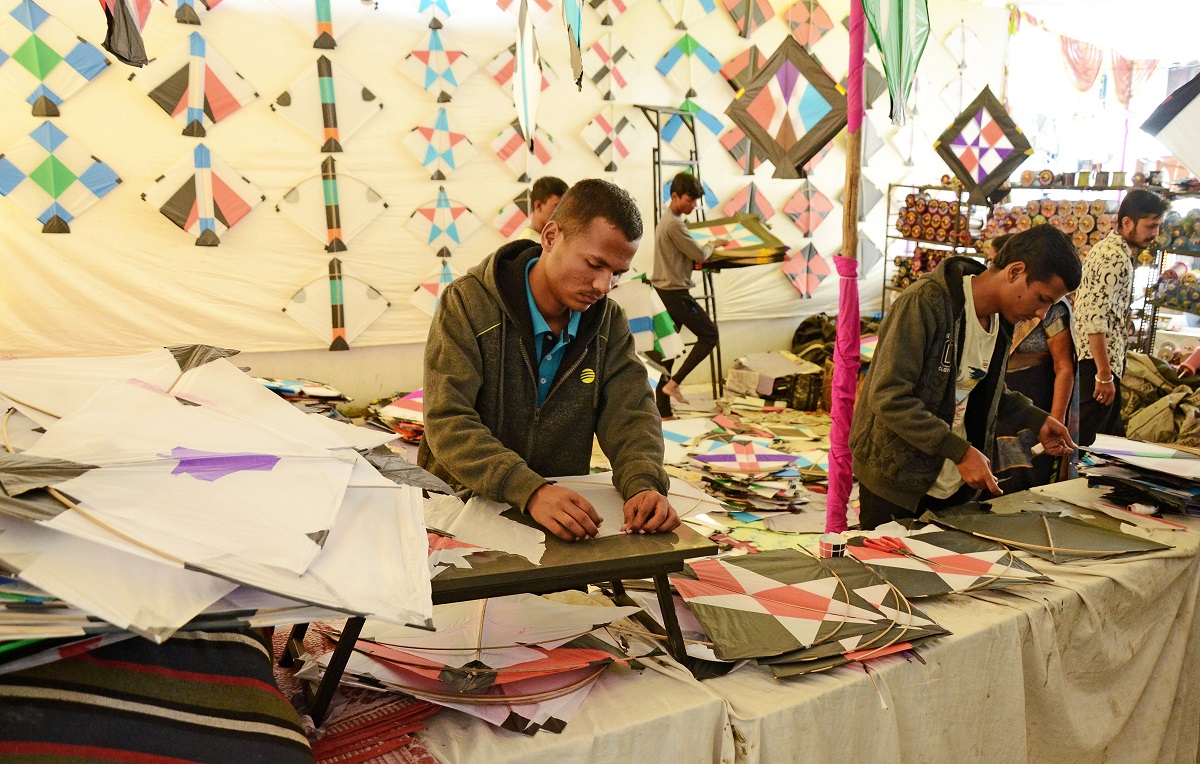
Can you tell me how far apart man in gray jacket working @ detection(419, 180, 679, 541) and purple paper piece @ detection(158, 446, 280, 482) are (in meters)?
0.51

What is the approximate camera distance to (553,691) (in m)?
1.25

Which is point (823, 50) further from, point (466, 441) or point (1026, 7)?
point (466, 441)

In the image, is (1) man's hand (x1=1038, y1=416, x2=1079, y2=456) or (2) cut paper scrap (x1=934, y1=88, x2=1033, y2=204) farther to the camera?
(2) cut paper scrap (x1=934, y1=88, x2=1033, y2=204)

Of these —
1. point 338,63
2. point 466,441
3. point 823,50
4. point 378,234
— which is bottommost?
point 466,441

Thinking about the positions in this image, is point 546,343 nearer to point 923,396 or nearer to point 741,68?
point 923,396

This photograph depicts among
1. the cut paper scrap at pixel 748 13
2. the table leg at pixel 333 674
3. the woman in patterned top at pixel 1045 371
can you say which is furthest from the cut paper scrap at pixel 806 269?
the table leg at pixel 333 674

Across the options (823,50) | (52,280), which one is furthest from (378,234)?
(823,50)

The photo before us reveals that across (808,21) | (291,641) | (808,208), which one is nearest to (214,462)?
(291,641)

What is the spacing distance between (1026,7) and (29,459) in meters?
9.45

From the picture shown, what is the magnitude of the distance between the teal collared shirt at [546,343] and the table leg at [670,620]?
0.56 m

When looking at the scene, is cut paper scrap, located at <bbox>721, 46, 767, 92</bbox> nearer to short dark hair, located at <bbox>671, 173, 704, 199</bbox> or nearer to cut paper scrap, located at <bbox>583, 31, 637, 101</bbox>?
cut paper scrap, located at <bbox>583, 31, 637, 101</bbox>

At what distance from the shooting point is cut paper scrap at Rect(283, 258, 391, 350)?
5852mm

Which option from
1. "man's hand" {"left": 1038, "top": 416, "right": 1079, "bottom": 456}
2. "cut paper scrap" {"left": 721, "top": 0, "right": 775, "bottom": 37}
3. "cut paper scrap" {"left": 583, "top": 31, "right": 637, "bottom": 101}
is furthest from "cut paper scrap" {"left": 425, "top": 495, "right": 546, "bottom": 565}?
"cut paper scrap" {"left": 721, "top": 0, "right": 775, "bottom": 37}

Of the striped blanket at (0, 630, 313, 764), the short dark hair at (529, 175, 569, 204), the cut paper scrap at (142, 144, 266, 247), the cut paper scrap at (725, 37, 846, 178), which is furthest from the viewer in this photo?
the cut paper scrap at (142, 144, 266, 247)
